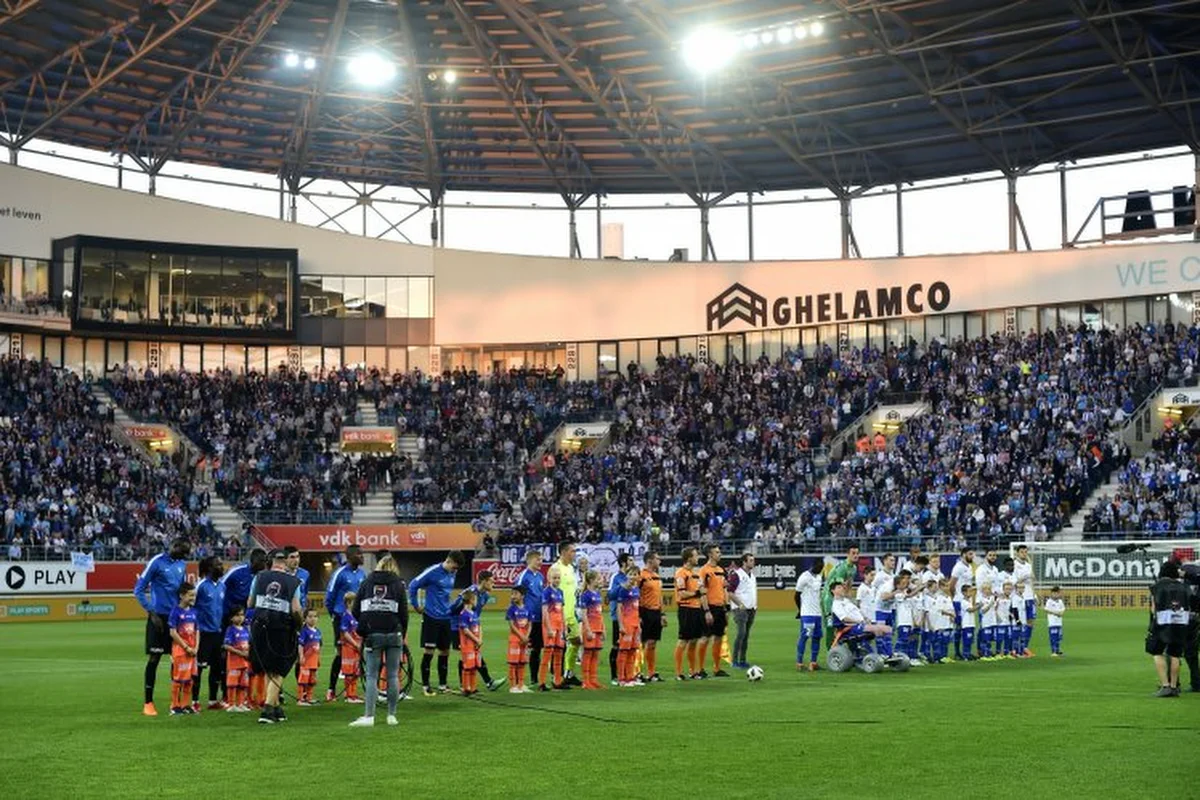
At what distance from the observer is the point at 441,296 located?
3041 inches

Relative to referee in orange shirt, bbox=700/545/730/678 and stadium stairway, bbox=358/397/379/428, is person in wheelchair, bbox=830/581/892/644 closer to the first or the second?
referee in orange shirt, bbox=700/545/730/678

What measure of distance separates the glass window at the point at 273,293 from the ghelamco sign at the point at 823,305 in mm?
19417

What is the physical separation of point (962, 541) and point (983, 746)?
37.5 meters

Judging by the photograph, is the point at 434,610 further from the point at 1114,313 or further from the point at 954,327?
the point at 954,327

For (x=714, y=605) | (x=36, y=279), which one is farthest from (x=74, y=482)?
(x=714, y=605)

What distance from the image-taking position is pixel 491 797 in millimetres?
13461

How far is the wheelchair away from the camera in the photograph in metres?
27.1

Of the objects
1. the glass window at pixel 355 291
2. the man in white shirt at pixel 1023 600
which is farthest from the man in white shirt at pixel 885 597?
the glass window at pixel 355 291

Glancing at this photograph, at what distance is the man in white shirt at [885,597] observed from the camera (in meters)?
28.6

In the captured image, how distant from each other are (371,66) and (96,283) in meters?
18.0

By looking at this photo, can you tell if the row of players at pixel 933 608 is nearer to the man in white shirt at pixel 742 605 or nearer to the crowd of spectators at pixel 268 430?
the man in white shirt at pixel 742 605

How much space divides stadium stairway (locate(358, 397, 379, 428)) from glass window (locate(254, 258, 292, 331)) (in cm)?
574

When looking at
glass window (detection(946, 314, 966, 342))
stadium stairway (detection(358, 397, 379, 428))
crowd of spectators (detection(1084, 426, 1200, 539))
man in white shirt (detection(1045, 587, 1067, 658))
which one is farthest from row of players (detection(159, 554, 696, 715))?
stadium stairway (detection(358, 397, 379, 428))

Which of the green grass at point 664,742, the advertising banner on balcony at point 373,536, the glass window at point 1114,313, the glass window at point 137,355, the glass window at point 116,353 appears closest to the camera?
the green grass at point 664,742
